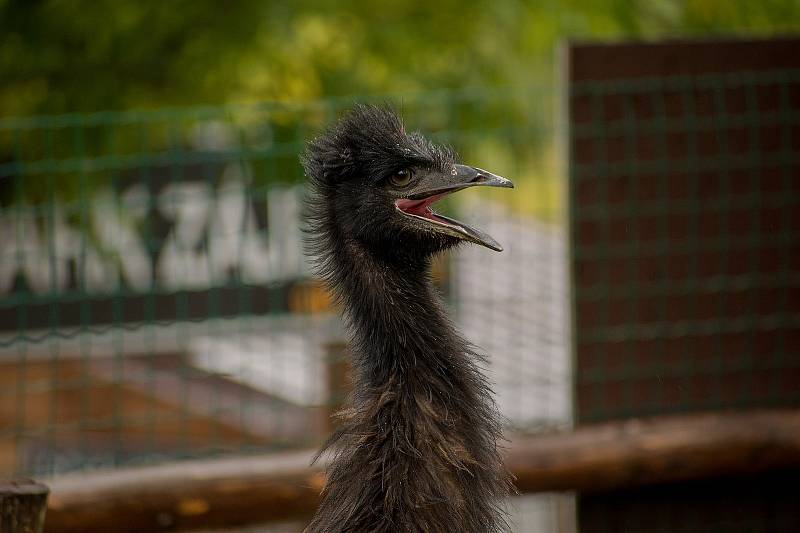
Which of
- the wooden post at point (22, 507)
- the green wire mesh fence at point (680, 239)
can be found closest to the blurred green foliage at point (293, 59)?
the green wire mesh fence at point (680, 239)

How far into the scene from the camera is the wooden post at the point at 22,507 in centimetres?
289

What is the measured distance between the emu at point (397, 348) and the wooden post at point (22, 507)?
573 millimetres

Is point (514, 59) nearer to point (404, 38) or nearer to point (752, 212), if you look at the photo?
point (404, 38)

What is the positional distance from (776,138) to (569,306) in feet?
3.35

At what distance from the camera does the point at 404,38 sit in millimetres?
6992

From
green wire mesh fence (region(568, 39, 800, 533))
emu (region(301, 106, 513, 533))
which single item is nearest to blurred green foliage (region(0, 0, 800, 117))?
green wire mesh fence (region(568, 39, 800, 533))

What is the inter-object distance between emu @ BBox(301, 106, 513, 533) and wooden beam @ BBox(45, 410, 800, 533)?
1.55m

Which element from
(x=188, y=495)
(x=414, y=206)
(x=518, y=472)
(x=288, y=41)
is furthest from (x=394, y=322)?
(x=288, y=41)

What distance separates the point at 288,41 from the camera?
6680mm

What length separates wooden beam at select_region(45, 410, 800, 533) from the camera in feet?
14.6

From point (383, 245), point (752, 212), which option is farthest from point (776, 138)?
point (383, 245)

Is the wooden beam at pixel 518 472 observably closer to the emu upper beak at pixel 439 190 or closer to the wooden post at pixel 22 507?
the wooden post at pixel 22 507

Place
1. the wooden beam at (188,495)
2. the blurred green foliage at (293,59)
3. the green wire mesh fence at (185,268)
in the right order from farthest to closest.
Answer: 1. the blurred green foliage at (293,59)
2. the green wire mesh fence at (185,268)
3. the wooden beam at (188,495)

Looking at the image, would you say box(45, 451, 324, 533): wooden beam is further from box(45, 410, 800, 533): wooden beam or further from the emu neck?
the emu neck
